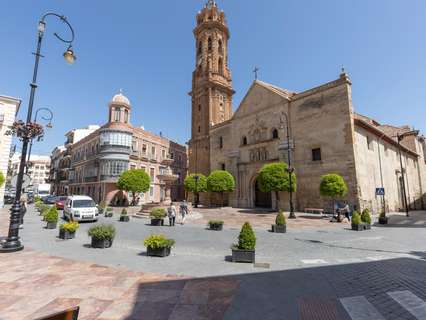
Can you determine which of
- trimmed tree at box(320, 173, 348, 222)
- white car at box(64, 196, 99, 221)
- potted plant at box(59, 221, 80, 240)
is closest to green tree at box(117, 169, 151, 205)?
white car at box(64, 196, 99, 221)

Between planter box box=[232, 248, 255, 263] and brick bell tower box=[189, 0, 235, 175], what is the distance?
99.9ft

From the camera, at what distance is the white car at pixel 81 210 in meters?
15.9

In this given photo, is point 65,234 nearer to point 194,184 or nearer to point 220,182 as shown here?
point 220,182

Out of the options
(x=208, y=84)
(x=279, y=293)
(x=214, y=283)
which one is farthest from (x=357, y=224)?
(x=208, y=84)

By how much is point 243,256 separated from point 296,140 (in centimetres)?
2108

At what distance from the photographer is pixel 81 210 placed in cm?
1603

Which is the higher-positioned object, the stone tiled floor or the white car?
the white car

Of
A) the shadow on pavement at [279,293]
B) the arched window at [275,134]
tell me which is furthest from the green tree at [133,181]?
the shadow on pavement at [279,293]

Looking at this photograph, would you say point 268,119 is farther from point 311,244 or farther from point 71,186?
point 71,186

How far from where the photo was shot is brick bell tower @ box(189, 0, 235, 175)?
127ft

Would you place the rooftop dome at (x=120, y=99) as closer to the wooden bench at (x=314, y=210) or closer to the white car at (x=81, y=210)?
the white car at (x=81, y=210)

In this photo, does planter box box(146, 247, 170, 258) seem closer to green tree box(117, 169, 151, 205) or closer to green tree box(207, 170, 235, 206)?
green tree box(207, 170, 235, 206)

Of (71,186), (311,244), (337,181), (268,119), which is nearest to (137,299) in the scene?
(311,244)

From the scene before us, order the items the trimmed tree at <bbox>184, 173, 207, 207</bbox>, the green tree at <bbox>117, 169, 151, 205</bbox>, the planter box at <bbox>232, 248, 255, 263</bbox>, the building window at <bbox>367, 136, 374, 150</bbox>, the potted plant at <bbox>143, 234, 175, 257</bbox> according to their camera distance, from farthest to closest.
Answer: the trimmed tree at <bbox>184, 173, 207, 207</bbox> < the green tree at <bbox>117, 169, 151, 205</bbox> < the building window at <bbox>367, 136, 374, 150</bbox> < the potted plant at <bbox>143, 234, 175, 257</bbox> < the planter box at <bbox>232, 248, 255, 263</bbox>
